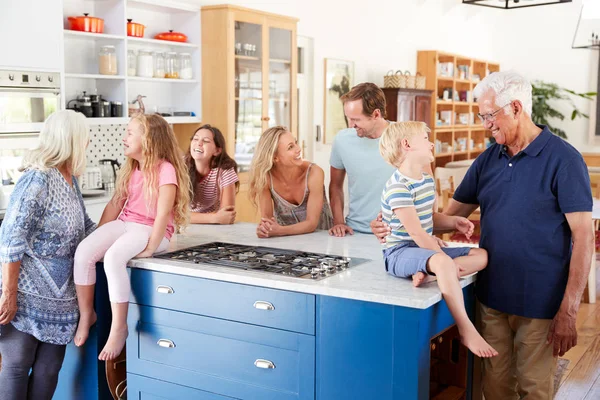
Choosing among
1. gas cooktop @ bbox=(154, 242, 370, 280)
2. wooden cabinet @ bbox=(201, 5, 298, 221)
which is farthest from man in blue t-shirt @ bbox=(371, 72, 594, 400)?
wooden cabinet @ bbox=(201, 5, 298, 221)

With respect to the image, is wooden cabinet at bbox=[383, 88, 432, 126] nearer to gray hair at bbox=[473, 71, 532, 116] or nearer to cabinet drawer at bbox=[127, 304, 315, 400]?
gray hair at bbox=[473, 71, 532, 116]

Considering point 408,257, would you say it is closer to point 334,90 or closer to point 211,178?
point 211,178

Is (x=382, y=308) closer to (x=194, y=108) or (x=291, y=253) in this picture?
(x=291, y=253)

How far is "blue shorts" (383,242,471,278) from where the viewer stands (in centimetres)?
225

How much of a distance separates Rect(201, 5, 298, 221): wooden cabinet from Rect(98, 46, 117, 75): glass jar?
0.97m

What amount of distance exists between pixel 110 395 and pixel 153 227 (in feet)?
2.61

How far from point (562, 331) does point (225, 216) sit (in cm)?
177

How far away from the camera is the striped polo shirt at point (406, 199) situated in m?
2.34

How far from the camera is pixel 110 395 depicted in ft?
9.61

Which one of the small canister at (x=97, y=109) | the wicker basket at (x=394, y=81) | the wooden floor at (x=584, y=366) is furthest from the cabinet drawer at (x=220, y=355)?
the wicker basket at (x=394, y=81)

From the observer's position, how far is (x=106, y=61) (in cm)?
498

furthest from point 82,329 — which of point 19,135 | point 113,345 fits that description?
point 19,135

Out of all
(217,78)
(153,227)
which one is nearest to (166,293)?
(153,227)

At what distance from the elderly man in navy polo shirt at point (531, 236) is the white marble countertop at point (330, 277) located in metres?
0.19
